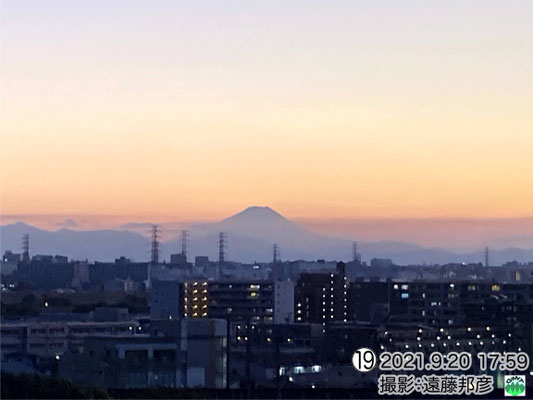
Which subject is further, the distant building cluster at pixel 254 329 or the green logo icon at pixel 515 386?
the distant building cluster at pixel 254 329

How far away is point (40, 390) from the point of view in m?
9.38

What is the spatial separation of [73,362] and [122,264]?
175 ft

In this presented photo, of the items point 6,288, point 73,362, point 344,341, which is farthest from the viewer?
point 6,288

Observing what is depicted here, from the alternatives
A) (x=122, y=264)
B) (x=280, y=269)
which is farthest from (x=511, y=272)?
(x=122, y=264)

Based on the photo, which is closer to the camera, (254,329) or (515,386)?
(515,386)

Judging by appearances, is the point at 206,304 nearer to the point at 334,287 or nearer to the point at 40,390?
the point at 334,287

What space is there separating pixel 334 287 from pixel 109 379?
1989 cm

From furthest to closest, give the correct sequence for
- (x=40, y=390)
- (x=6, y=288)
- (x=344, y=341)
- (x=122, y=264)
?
(x=122, y=264) → (x=6, y=288) → (x=344, y=341) → (x=40, y=390)

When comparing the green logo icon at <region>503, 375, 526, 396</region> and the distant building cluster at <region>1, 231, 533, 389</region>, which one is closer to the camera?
the green logo icon at <region>503, 375, 526, 396</region>

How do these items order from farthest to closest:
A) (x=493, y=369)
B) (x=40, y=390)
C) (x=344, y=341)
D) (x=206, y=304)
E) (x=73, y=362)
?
(x=206, y=304) → (x=344, y=341) → (x=73, y=362) → (x=493, y=369) → (x=40, y=390)

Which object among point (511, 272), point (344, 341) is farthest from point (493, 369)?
point (511, 272)

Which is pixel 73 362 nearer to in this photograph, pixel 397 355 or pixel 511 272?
pixel 397 355

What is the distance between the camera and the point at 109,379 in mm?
16234

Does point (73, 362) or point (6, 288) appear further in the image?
point (6, 288)
